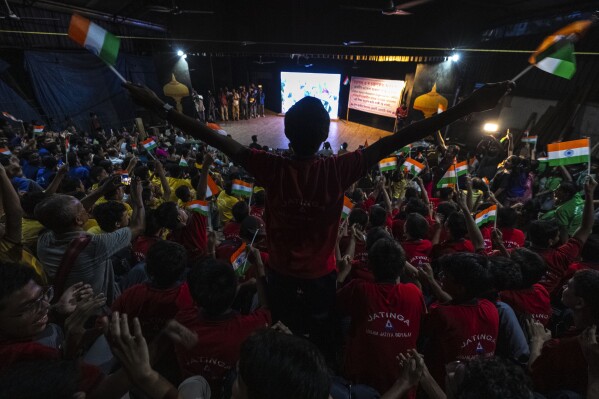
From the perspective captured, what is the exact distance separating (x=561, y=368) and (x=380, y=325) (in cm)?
90

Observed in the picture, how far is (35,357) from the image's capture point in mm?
1282

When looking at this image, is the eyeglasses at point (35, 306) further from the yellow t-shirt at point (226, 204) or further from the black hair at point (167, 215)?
the yellow t-shirt at point (226, 204)

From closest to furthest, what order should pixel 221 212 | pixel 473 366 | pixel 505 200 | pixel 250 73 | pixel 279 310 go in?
pixel 473 366
pixel 279 310
pixel 221 212
pixel 505 200
pixel 250 73

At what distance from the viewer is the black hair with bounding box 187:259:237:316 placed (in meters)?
1.63

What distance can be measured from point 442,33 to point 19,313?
13.0 metres

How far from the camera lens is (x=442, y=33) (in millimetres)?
10891

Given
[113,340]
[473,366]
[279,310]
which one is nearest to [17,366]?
[113,340]

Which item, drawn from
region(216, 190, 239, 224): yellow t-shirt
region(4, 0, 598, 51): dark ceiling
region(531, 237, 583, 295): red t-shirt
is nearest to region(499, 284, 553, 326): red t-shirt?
region(531, 237, 583, 295): red t-shirt

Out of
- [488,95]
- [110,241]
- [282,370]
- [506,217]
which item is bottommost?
[506,217]

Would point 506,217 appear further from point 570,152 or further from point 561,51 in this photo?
point 561,51

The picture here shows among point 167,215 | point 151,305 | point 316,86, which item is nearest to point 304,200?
point 151,305

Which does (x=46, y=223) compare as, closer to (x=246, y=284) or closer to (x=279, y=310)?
(x=246, y=284)

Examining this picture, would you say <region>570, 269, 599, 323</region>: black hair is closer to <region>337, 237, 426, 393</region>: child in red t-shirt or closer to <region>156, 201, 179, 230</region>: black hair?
<region>337, 237, 426, 393</region>: child in red t-shirt

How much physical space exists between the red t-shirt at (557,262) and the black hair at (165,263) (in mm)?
3182
